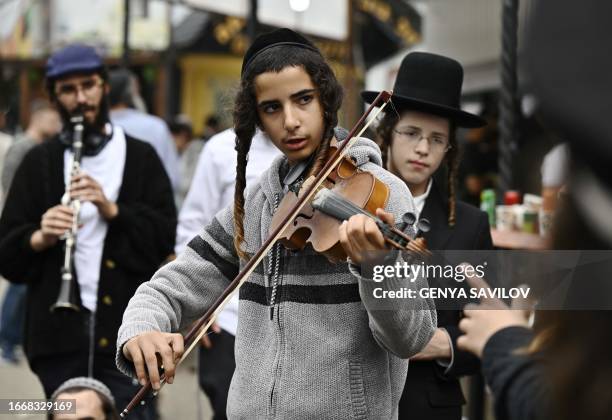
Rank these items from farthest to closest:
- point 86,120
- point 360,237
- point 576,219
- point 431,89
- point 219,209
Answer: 1. point 219,209
2. point 86,120
3. point 431,89
4. point 360,237
5. point 576,219

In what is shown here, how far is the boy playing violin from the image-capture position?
101 inches

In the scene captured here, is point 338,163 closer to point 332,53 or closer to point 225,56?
point 332,53

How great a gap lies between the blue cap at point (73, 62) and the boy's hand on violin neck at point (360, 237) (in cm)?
271

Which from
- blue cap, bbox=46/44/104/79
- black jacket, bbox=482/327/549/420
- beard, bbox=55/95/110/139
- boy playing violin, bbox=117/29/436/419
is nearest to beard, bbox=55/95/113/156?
beard, bbox=55/95/110/139

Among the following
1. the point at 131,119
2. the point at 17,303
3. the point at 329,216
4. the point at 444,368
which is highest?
the point at 329,216

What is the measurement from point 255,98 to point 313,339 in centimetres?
67

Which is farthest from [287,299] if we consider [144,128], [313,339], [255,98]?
[144,128]

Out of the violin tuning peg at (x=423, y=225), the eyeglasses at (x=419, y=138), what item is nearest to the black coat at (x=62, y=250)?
the eyeglasses at (x=419, y=138)

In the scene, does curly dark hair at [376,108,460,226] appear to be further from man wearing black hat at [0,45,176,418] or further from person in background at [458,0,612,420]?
person in background at [458,0,612,420]

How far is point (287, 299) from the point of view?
2.65m

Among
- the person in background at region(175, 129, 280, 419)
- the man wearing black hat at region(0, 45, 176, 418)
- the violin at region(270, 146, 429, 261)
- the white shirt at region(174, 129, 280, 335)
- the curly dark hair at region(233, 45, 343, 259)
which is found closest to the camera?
the violin at region(270, 146, 429, 261)

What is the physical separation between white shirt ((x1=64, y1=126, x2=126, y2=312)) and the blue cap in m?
0.31

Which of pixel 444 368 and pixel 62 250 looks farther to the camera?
pixel 62 250

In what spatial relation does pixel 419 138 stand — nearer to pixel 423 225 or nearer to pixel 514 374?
pixel 423 225
